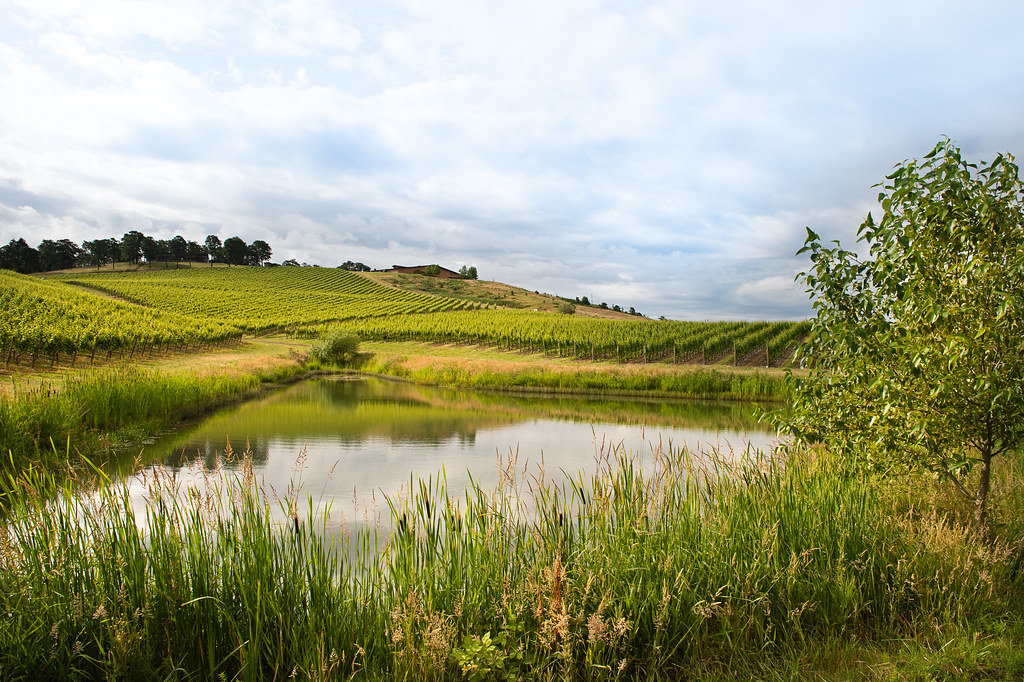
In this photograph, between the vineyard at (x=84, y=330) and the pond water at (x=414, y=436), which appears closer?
the pond water at (x=414, y=436)

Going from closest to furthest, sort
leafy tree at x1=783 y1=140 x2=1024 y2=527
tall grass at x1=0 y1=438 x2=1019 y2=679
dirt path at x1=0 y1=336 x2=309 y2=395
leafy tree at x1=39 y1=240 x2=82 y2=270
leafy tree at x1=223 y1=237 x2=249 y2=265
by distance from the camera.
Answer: tall grass at x1=0 y1=438 x2=1019 y2=679 → leafy tree at x1=783 y1=140 x2=1024 y2=527 → dirt path at x1=0 y1=336 x2=309 y2=395 → leafy tree at x1=39 y1=240 x2=82 y2=270 → leafy tree at x1=223 y1=237 x2=249 y2=265

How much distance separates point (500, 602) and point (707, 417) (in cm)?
1781

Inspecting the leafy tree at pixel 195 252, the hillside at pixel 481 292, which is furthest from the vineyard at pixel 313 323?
the leafy tree at pixel 195 252

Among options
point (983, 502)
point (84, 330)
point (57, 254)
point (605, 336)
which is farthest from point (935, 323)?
point (57, 254)

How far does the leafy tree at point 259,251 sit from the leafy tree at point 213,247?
6944 mm

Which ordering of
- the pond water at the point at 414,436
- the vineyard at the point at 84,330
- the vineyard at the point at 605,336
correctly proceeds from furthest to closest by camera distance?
1. the vineyard at the point at 605,336
2. the vineyard at the point at 84,330
3. the pond water at the point at 414,436

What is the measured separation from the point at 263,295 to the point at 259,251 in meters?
54.8

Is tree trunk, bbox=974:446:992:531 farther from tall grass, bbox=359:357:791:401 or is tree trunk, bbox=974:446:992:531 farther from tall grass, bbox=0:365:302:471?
tall grass, bbox=359:357:791:401

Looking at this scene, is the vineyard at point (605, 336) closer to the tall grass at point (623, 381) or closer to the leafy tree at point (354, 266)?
the tall grass at point (623, 381)

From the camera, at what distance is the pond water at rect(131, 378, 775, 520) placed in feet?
34.5

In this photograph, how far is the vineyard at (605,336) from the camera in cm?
3888

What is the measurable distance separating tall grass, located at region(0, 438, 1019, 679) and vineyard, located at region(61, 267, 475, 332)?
61888mm

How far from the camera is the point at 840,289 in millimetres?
5379

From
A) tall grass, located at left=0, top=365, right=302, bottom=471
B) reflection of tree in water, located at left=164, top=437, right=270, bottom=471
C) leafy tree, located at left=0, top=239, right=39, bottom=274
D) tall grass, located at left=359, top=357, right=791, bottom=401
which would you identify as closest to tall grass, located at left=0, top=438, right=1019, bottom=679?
tall grass, located at left=0, top=365, right=302, bottom=471
